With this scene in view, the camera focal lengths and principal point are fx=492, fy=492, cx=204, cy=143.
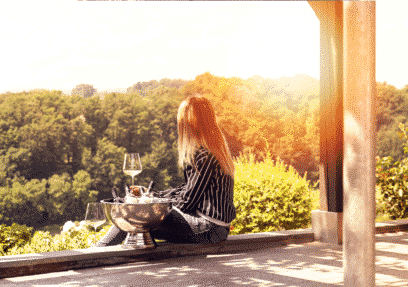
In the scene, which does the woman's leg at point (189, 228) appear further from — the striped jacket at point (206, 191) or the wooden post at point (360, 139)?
the wooden post at point (360, 139)

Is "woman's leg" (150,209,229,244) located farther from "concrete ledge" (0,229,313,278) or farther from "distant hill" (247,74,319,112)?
"distant hill" (247,74,319,112)

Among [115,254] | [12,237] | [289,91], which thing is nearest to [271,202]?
[115,254]

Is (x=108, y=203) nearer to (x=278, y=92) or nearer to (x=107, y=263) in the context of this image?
(x=107, y=263)

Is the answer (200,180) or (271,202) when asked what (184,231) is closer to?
(200,180)

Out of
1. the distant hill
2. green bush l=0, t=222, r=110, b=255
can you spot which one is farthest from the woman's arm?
the distant hill

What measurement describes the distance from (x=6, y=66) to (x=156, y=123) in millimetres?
12015

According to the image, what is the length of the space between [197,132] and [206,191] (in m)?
0.48

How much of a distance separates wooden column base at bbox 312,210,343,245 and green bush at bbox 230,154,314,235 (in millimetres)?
1292

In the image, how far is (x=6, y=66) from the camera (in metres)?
33.6

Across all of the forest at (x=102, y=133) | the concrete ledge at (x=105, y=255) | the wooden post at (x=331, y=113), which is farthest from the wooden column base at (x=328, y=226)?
the forest at (x=102, y=133)

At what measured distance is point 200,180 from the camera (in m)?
3.92

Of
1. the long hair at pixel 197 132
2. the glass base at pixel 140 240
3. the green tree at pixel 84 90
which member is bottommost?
the glass base at pixel 140 240

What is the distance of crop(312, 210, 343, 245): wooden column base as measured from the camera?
15.6 ft

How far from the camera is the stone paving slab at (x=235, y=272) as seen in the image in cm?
329
